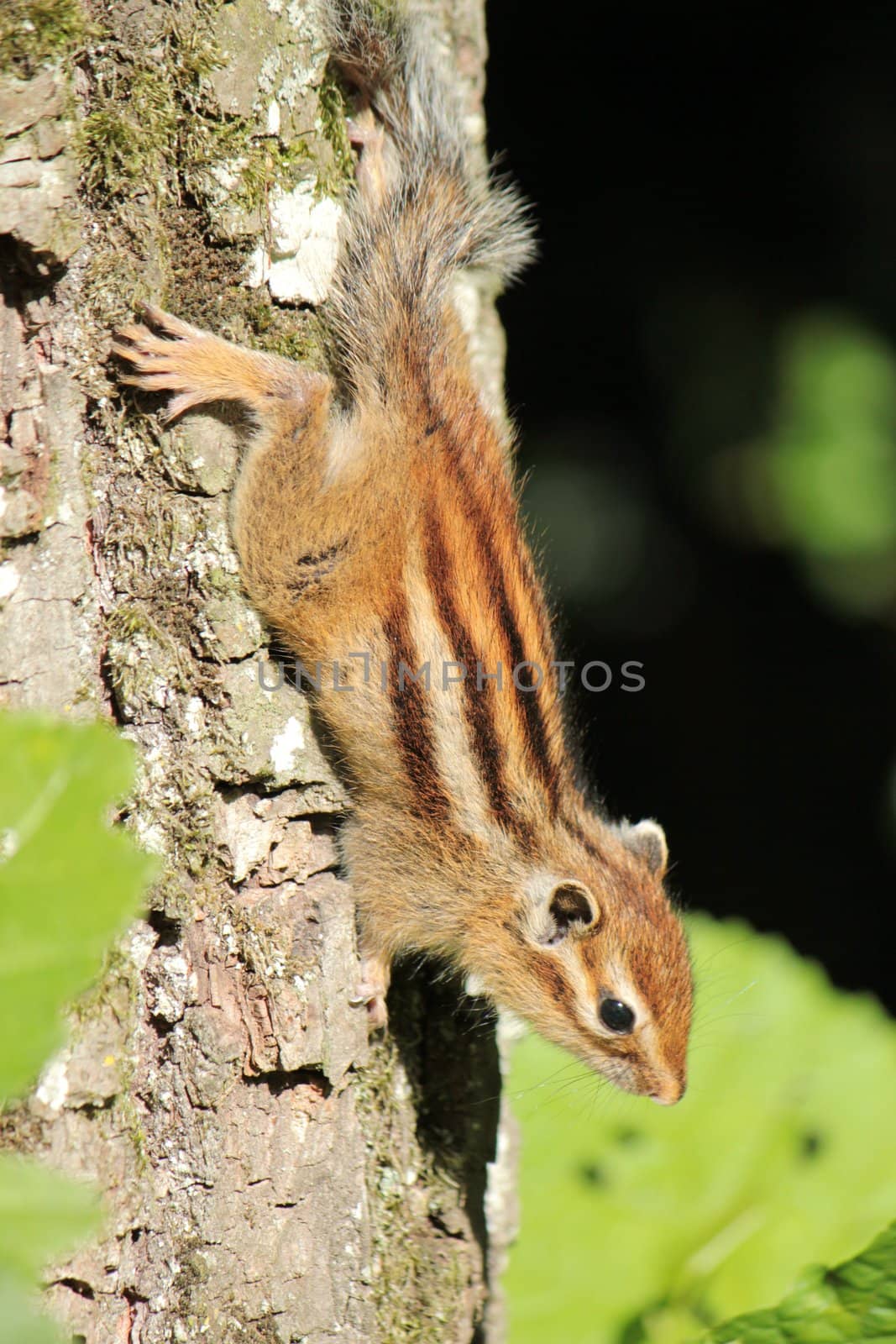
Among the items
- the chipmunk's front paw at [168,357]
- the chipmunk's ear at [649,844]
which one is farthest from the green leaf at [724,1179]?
the chipmunk's front paw at [168,357]

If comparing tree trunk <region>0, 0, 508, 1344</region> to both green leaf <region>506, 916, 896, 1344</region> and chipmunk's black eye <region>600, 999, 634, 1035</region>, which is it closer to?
green leaf <region>506, 916, 896, 1344</region>

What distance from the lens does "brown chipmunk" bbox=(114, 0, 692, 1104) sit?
95.6 inches

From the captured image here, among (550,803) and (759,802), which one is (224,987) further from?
(759,802)

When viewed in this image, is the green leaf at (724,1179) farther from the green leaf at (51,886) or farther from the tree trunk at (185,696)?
the green leaf at (51,886)

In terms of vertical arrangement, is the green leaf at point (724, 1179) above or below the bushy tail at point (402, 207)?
below

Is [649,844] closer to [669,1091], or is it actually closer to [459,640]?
[669,1091]

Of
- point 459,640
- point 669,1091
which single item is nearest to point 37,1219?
point 459,640

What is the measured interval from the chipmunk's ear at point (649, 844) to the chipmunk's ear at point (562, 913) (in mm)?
286

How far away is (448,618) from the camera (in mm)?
2432

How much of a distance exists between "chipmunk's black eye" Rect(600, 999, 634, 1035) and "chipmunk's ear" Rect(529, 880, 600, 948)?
179mm

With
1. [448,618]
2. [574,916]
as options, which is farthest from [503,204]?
[574,916]

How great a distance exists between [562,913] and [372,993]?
0.61 m

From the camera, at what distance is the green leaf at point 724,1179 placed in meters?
2.16

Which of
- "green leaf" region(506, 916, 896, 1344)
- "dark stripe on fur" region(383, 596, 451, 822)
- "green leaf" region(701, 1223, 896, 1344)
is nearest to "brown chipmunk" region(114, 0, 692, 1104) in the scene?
"dark stripe on fur" region(383, 596, 451, 822)
